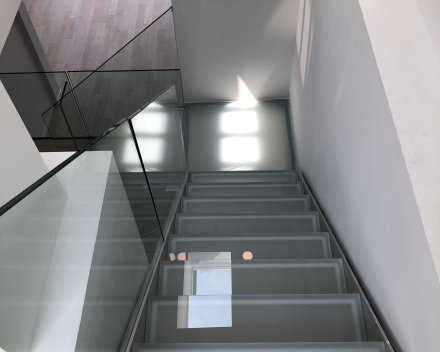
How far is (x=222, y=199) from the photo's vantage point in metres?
3.79

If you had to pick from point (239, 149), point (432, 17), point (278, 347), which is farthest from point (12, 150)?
point (239, 149)

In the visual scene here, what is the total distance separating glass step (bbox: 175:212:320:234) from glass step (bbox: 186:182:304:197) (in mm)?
898

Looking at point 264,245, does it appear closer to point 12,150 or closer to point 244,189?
point 244,189

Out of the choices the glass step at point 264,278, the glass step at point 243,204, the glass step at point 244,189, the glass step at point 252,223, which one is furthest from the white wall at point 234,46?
the glass step at point 264,278

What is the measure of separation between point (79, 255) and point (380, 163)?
1.43 metres

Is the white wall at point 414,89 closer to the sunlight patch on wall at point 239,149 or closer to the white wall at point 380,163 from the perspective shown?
the white wall at point 380,163

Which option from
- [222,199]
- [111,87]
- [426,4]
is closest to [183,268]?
[222,199]

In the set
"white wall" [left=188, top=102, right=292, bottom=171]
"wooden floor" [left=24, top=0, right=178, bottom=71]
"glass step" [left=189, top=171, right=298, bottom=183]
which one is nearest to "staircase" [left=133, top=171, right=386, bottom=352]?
"glass step" [left=189, top=171, right=298, bottom=183]

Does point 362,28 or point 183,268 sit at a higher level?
point 362,28

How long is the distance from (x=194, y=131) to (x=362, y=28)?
4.10 metres

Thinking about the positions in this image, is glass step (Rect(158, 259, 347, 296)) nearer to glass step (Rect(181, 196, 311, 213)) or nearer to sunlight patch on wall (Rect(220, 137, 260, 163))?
glass step (Rect(181, 196, 311, 213))

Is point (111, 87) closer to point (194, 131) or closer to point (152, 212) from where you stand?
point (194, 131)

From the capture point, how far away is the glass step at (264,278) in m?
2.54

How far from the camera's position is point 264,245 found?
9.66 feet
